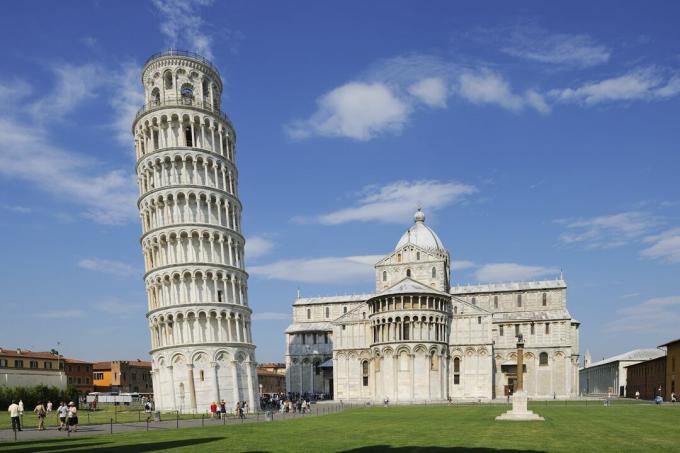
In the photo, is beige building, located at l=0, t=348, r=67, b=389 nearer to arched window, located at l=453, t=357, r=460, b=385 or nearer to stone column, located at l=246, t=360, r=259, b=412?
stone column, located at l=246, t=360, r=259, b=412

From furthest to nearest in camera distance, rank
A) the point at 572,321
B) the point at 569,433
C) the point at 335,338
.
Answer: the point at 572,321 < the point at 335,338 < the point at 569,433

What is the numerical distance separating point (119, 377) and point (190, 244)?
75.2 metres

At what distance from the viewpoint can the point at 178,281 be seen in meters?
59.8

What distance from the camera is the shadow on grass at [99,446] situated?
81.5 feet

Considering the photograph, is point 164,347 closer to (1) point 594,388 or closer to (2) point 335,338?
(2) point 335,338

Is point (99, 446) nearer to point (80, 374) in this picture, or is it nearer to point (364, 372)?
point (364, 372)

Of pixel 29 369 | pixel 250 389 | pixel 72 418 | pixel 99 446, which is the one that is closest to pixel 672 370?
pixel 250 389

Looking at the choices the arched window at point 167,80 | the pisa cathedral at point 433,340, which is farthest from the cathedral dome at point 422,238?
the arched window at point 167,80

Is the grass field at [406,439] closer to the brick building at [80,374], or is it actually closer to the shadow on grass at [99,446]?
the shadow on grass at [99,446]

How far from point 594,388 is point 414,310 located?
8629cm

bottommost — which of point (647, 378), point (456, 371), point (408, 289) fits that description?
point (647, 378)

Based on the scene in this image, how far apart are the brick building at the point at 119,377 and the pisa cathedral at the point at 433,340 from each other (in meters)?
41.1

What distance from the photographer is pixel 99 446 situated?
26.4m

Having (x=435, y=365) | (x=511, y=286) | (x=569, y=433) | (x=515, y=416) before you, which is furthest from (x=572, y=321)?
(x=569, y=433)
